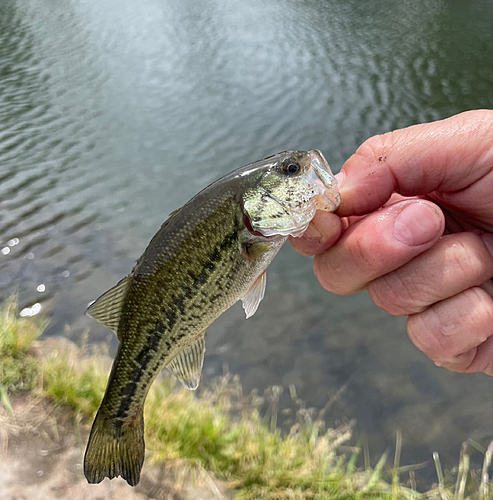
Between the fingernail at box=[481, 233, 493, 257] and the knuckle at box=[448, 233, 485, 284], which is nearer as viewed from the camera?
the knuckle at box=[448, 233, 485, 284]

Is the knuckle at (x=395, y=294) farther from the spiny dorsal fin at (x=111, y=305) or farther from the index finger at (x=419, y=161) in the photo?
the spiny dorsal fin at (x=111, y=305)

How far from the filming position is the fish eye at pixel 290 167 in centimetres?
271

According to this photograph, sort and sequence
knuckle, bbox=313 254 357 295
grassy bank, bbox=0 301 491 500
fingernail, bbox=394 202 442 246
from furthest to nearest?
1. grassy bank, bbox=0 301 491 500
2. knuckle, bbox=313 254 357 295
3. fingernail, bbox=394 202 442 246

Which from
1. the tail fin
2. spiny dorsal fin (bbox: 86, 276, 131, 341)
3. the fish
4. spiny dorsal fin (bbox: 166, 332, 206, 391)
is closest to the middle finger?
the fish

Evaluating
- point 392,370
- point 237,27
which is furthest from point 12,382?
point 237,27

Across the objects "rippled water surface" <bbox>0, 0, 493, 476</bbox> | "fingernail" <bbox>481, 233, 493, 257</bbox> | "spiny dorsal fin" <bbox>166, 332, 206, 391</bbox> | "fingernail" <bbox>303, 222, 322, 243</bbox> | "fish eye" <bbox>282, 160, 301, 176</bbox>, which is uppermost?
"fish eye" <bbox>282, 160, 301, 176</bbox>

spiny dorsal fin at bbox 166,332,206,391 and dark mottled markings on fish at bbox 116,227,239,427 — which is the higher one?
dark mottled markings on fish at bbox 116,227,239,427

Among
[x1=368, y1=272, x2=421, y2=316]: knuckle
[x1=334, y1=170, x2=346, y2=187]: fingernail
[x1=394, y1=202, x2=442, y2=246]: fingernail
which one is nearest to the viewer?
[x1=394, y1=202, x2=442, y2=246]: fingernail

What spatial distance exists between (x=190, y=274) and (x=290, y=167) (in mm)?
821

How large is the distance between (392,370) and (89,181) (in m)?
9.78

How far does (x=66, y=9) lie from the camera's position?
95.3 feet

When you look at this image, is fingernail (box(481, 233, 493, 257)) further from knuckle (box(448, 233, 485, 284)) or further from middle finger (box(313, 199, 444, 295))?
middle finger (box(313, 199, 444, 295))

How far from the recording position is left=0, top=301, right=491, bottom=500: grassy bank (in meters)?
5.04

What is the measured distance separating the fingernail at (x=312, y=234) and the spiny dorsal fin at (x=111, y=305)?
1147mm
